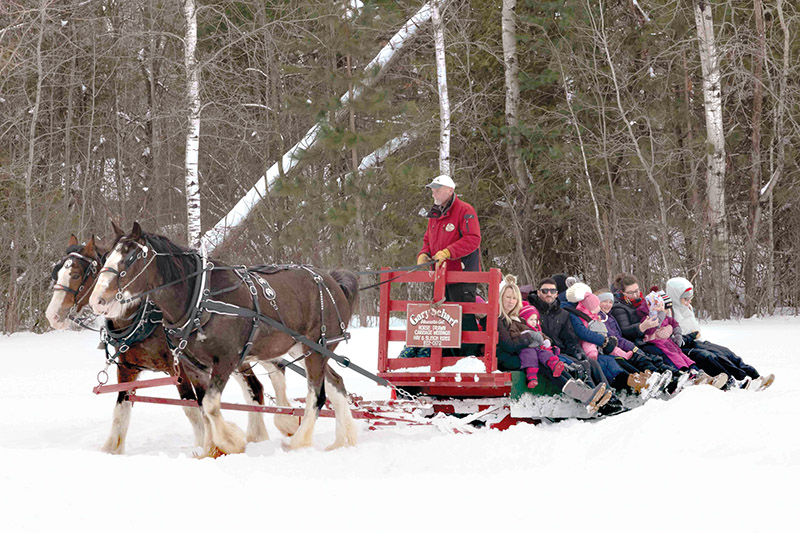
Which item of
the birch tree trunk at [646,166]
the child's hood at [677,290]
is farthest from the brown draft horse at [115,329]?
the birch tree trunk at [646,166]

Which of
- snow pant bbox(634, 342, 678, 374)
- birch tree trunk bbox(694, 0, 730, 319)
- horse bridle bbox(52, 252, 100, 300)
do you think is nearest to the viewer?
horse bridle bbox(52, 252, 100, 300)

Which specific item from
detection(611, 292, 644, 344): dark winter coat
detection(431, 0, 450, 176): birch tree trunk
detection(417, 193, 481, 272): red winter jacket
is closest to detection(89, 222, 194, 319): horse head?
detection(417, 193, 481, 272): red winter jacket

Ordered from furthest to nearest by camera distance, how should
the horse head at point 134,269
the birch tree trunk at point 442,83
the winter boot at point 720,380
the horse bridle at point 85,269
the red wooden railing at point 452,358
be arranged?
the birch tree trunk at point 442,83
the winter boot at point 720,380
the red wooden railing at point 452,358
the horse bridle at point 85,269
the horse head at point 134,269

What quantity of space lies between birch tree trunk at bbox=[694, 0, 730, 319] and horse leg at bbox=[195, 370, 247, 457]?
12368mm

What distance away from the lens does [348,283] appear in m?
7.13

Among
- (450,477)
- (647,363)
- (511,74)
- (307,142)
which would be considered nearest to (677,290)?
(647,363)

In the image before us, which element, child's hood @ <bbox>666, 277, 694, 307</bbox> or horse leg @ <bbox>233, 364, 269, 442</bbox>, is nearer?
horse leg @ <bbox>233, 364, 269, 442</bbox>

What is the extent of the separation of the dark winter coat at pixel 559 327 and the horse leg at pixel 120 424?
3.34m

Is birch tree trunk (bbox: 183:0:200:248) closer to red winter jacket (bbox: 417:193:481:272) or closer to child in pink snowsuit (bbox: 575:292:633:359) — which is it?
red winter jacket (bbox: 417:193:481:272)

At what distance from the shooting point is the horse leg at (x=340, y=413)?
6.14m

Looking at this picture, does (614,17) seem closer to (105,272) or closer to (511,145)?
(511,145)

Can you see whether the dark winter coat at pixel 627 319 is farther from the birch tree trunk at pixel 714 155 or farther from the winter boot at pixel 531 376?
the birch tree trunk at pixel 714 155

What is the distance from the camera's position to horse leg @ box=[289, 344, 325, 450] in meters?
6.07

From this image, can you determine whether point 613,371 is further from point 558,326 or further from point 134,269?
point 134,269
